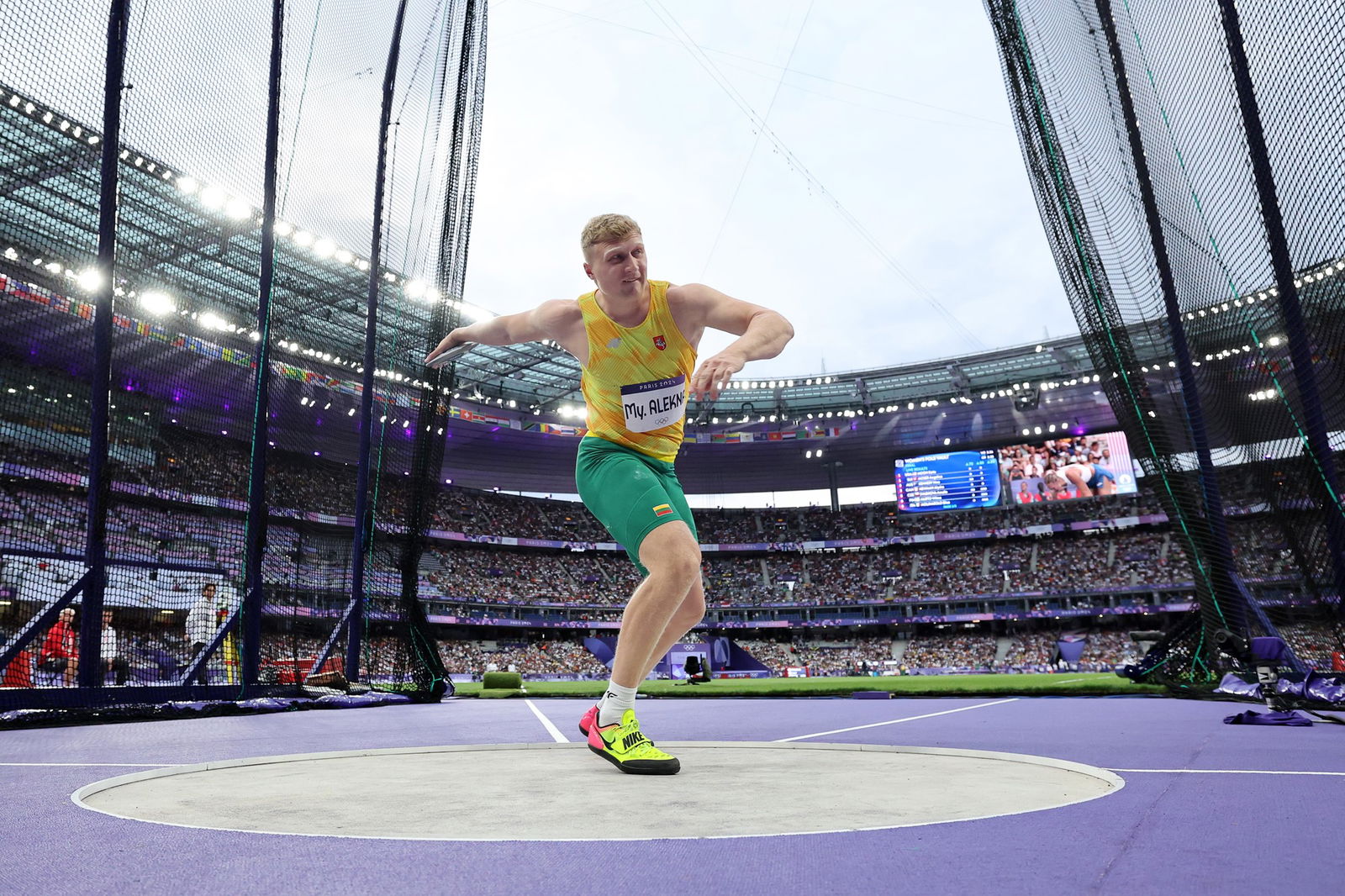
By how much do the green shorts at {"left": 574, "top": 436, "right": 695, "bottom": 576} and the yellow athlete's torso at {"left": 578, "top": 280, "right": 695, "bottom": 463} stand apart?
0.33ft

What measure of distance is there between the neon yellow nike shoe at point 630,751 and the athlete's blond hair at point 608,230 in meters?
1.82

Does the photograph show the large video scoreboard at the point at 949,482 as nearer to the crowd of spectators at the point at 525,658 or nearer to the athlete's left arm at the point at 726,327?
the crowd of spectators at the point at 525,658

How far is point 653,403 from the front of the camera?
11.0 ft

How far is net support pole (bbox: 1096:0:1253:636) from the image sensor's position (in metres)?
7.53

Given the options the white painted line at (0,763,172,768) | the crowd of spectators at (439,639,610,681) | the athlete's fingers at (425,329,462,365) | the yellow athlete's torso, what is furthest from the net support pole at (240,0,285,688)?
the crowd of spectators at (439,639,610,681)

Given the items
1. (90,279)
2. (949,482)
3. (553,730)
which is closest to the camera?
(553,730)

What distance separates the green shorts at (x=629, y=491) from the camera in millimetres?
3150

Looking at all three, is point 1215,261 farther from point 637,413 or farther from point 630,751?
point 630,751

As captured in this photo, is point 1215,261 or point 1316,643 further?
point 1215,261

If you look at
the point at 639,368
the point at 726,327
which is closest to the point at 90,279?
the point at 639,368

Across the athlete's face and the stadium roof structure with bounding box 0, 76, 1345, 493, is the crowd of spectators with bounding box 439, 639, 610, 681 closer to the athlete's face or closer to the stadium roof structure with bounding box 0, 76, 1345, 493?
the stadium roof structure with bounding box 0, 76, 1345, 493

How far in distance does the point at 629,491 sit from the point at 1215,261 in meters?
6.07

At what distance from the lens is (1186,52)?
6.33 meters

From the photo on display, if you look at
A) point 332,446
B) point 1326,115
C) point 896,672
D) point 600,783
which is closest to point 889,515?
point 896,672
